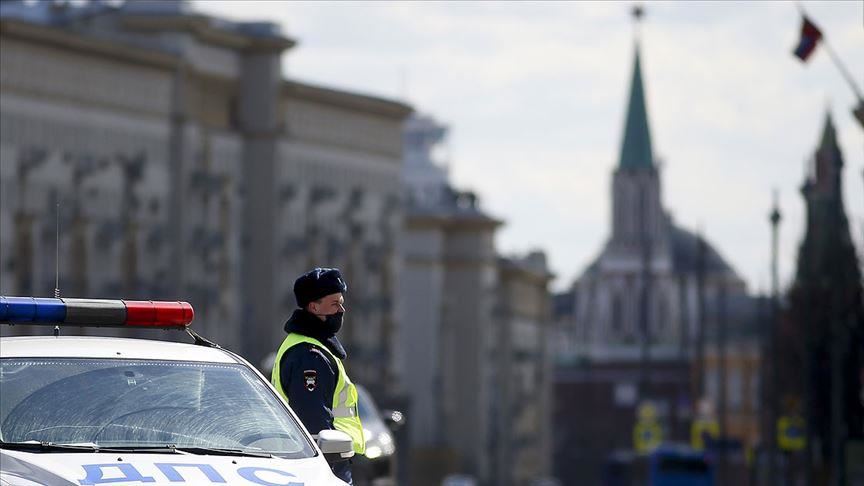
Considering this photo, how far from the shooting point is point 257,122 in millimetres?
105312

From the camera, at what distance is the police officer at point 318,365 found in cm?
1302

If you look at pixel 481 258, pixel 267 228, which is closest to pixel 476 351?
pixel 481 258

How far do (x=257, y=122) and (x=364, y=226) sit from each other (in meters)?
12.7

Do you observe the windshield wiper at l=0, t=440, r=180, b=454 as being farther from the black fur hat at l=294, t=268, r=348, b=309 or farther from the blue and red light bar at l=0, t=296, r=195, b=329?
the black fur hat at l=294, t=268, r=348, b=309

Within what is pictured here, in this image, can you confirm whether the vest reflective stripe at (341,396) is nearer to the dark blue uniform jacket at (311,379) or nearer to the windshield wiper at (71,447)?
the dark blue uniform jacket at (311,379)

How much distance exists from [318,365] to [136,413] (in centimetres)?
171

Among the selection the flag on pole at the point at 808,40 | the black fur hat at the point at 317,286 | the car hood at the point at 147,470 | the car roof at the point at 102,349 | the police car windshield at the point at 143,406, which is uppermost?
the flag on pole at the point at 808,40

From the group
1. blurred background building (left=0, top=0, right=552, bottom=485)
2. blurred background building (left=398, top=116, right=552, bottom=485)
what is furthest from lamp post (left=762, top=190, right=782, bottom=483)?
blurred background building (left=398, top=116, right=552, bottom=485)

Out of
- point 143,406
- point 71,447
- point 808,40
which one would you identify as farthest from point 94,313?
point 808,40

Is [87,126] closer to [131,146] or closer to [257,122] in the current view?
[131,146]

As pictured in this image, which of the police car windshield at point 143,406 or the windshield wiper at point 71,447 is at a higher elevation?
the police car windshield at point 143,406

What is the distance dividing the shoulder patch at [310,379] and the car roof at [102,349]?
0.89 meters

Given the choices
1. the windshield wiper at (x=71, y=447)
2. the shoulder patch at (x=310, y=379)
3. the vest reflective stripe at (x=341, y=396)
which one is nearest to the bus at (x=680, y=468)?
the vest reflective stripe at (x=341, y=396)

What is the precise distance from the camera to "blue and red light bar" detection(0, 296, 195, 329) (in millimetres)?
12086
